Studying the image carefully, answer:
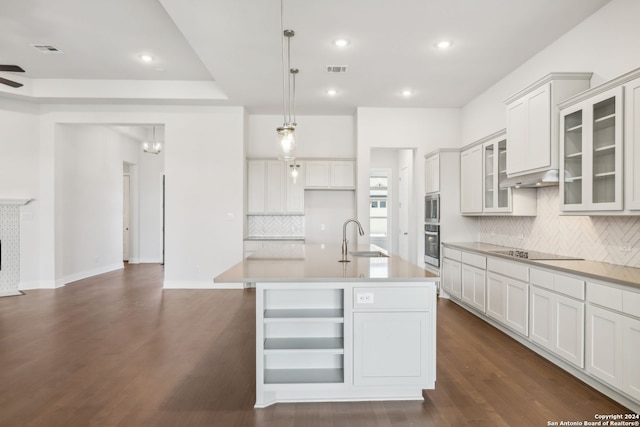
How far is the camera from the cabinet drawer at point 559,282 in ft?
8.92

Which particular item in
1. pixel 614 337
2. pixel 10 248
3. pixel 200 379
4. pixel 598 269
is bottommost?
pixel 200 379

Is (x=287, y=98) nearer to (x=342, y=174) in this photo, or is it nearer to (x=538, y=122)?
(x=342, y=174)

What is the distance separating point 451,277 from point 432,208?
1.21 metres

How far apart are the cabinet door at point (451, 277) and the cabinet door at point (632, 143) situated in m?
2.57

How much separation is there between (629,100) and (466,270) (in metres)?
2.68

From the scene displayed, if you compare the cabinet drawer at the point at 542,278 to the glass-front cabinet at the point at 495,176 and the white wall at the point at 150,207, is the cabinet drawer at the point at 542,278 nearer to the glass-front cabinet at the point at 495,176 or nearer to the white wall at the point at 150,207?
the glass-front cabinet at the point at 495,176

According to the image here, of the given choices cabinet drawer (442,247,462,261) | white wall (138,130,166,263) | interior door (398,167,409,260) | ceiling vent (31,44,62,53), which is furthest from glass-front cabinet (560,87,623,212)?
white wall (138,130,166,263)

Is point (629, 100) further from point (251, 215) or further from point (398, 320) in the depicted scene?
point (251, 215)

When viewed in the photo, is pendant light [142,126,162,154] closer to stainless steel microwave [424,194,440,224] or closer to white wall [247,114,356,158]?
white wall [247,114,356,158]

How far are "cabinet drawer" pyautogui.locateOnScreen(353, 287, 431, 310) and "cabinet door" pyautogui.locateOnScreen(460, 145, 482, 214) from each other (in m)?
3.00

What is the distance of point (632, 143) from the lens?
8.38ft

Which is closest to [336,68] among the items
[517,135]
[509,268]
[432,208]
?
[517,135]

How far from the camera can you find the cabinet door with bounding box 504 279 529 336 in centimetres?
341

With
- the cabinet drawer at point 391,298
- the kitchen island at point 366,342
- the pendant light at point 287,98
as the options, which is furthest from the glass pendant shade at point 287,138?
the cabinet drawer at point 391,298
